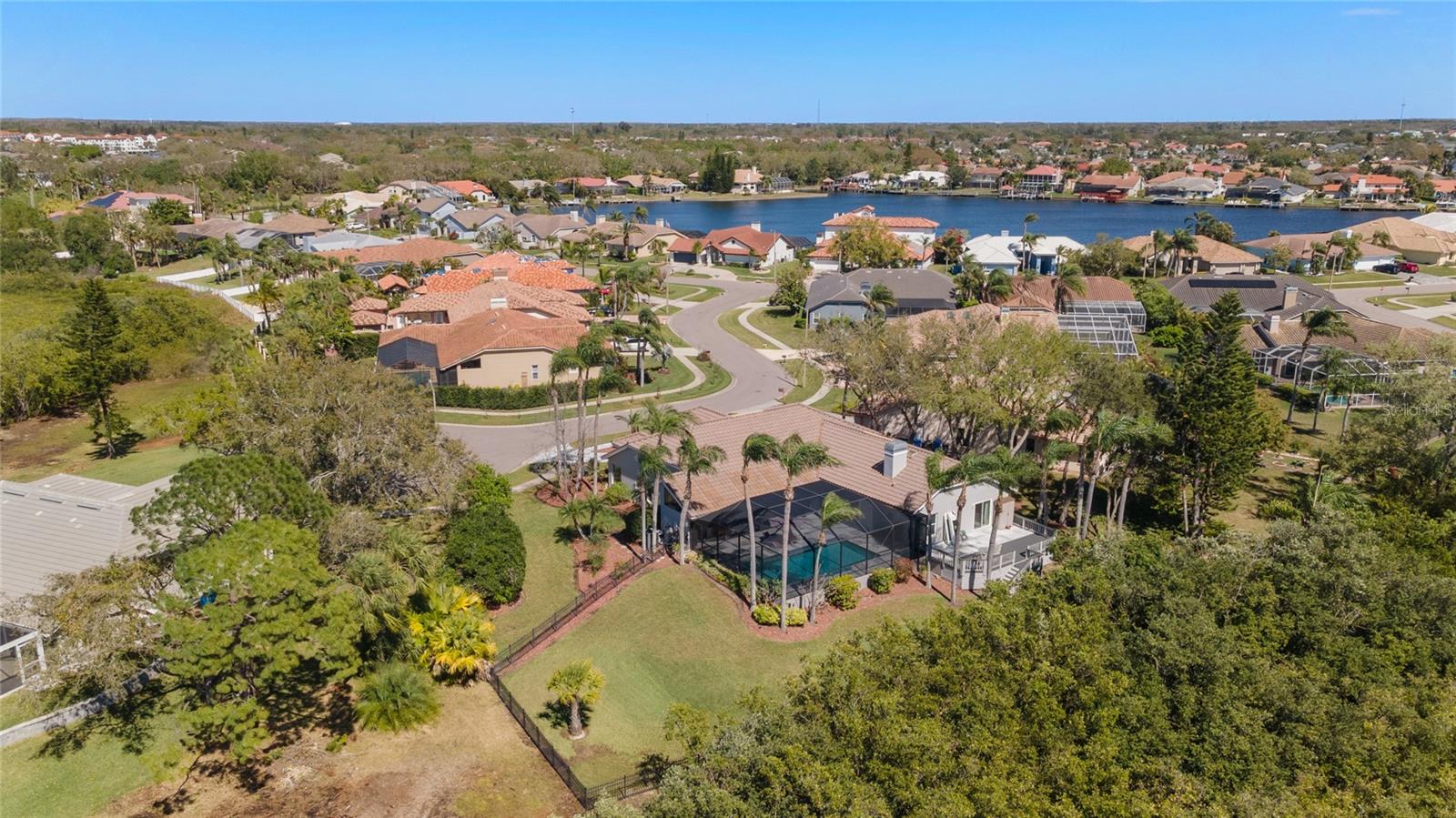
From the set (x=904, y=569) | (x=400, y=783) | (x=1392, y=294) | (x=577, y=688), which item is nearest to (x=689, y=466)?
(x=577, y=688)

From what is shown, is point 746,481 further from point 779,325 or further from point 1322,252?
point 1322,252

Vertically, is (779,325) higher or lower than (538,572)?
higher

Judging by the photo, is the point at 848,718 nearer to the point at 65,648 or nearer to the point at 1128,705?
the point at 1128,705

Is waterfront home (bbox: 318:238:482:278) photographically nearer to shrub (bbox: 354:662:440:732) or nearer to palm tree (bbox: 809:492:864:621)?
palm tree (bbox: 809:492:864:621)

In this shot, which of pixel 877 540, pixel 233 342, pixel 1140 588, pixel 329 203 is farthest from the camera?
pixel 329 203

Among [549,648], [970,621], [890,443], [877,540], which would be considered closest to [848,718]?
[970,621]
